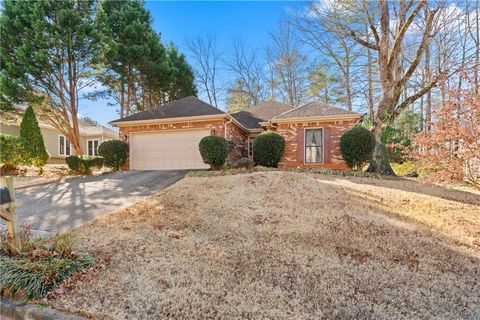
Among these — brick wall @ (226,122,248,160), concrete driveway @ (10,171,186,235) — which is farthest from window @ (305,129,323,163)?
concrete driveway @ (10,171,186,235)

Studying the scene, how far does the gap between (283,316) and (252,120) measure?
548 inches

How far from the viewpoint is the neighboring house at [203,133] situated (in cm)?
1178

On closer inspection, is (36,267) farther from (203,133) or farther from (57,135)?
(57,135)

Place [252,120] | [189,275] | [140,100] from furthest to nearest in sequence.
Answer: [140,100] → [252,120] → [189,275]

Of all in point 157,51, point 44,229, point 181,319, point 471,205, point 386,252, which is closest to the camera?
point 181,319

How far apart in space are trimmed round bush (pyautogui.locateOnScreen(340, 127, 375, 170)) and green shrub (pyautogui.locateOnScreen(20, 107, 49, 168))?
498 inches

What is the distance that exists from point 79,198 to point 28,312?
4865 mm

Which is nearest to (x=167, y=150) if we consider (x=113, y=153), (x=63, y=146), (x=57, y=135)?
(x=113, y=153)

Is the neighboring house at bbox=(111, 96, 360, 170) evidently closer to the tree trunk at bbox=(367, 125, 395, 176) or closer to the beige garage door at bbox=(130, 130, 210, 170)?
the beige garage door at bbox=(130, 130, 210, 170)

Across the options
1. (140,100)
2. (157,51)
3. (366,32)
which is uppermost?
(157,51)

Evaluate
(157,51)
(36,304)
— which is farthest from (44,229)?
(157,51)

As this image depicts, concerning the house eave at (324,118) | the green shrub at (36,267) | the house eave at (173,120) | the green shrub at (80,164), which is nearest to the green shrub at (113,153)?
the green shrub at (80,164)

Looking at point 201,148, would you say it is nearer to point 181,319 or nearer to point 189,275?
point 189,275

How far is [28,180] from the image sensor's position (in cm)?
967
